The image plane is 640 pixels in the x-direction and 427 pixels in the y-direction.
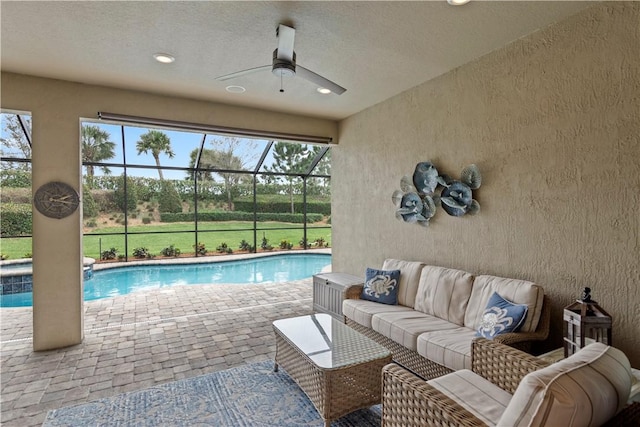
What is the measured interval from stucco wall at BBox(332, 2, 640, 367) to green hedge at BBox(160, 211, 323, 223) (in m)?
8.16

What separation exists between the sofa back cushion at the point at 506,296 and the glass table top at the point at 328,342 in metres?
1.03

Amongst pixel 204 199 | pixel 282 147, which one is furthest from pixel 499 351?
pixel 204 199

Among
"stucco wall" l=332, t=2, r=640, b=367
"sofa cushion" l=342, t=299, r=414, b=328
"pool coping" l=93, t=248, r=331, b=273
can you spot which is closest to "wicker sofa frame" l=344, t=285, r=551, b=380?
"sofa cushion" l=342, t=299, r=414, b=328

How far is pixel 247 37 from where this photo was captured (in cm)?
282

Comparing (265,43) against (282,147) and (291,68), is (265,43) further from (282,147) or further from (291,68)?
(282,147)

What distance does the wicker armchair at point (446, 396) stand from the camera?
1.40 meters

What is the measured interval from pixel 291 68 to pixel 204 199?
9450 mm

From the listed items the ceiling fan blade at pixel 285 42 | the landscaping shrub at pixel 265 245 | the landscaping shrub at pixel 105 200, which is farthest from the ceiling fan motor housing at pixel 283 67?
the landscaping shrub at pixel 105 200

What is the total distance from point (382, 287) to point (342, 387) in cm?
166

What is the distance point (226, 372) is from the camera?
121 inches

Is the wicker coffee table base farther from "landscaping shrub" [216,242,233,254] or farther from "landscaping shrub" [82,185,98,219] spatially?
"landscaping shrub" [82,185,98,219]

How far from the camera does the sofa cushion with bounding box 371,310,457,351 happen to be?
9.46ft

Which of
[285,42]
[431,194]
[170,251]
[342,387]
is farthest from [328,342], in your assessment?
[170,251]

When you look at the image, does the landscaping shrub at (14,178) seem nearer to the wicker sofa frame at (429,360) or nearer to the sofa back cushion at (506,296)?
the wicker sofa frame at (429,360)
